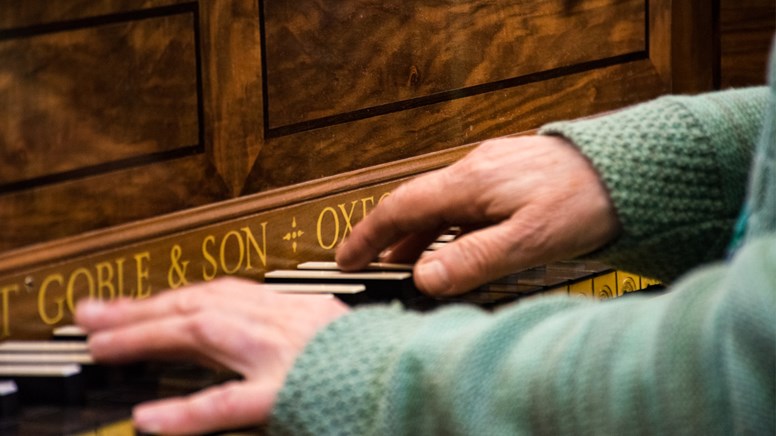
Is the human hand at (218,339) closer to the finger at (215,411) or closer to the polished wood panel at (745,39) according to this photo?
the finger at (215,411)

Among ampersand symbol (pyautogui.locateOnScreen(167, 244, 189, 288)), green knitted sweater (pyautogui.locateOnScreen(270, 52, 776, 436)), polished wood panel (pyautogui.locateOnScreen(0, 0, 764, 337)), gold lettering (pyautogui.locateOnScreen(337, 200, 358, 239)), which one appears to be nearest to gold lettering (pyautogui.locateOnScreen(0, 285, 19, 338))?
polished wood panel (pyautogui.locateOnScreen(0, 0, 764, 337))

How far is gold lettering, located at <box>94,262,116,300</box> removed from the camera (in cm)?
170

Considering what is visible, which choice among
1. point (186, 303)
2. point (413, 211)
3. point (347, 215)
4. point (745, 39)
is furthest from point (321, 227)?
point (745, 39)

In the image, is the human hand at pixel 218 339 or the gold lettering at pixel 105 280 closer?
the human hand at pixel 218 339

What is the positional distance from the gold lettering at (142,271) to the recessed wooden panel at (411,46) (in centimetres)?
32

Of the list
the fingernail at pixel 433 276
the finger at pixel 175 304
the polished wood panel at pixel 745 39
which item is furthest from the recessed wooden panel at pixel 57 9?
the polished wood panel at pixel 745 39

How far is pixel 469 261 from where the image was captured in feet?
5.58

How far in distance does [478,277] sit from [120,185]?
47 cm

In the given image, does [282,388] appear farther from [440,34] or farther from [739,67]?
[739,67]

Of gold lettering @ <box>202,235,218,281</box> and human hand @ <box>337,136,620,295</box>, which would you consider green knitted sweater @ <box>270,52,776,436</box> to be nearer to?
human hand @ <box>337,136,620,295</box>

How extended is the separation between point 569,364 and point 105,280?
732 millimetres

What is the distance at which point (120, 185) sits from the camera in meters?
1.76

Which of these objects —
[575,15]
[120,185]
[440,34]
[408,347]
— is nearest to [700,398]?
[408,347]

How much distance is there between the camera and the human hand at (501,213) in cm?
171
